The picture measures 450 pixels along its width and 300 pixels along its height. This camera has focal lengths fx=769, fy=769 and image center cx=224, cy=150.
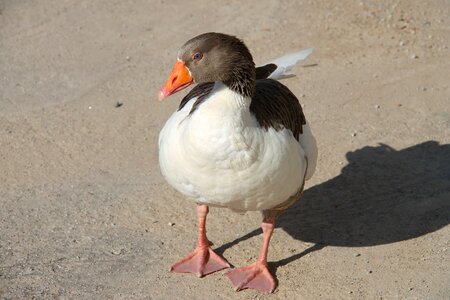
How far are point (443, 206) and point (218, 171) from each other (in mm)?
2595

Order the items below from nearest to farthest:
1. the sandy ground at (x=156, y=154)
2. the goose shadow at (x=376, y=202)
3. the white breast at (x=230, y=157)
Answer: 1. the white breast at (x=230, y=157)
2. the sandy ground at (x=156, y=154)
3. the goose shadow at (x=376, y=202)

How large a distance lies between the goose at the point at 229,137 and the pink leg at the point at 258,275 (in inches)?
16.6

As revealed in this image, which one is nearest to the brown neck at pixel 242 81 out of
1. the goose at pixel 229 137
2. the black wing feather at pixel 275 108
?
the goose at pixel 229 137

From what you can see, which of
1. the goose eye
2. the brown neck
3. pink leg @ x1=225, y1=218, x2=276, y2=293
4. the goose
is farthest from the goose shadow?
the goose eye

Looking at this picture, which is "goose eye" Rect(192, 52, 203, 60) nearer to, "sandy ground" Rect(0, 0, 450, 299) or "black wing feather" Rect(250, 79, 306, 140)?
"black wing feather" Rect(250, 79, 306, 140)

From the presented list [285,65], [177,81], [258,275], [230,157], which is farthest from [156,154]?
[230,157]

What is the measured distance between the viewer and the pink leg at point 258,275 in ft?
19.5

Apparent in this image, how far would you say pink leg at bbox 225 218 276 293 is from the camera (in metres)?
5.94

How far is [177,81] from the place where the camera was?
5.24 meters

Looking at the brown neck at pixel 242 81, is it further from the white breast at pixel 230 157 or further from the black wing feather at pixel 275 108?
the black wing feather at pixel 275 108

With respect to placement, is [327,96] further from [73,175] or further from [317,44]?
[73,175]

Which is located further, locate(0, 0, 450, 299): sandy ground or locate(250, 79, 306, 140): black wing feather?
locate(0, 0, 450, 299): sandy ground

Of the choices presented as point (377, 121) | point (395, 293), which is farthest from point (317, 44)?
point (395, 293)

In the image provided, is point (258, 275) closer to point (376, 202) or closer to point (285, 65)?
point (376, 202)
